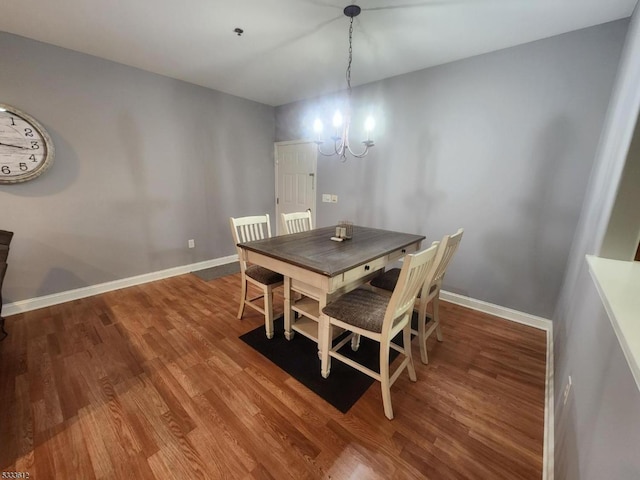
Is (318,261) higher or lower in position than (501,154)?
lower

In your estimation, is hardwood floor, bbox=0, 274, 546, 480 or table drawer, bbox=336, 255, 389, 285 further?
table drawer, bbox=336, 255, 389, 285

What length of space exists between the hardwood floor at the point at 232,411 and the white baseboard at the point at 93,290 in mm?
221

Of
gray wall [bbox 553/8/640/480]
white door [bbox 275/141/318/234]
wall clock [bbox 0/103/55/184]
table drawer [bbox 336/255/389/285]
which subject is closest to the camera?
gray wall [bbox 553/8/640/480]

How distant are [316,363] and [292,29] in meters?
2.68

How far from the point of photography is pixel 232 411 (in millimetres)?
1485

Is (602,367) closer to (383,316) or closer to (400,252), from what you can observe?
(383,316)

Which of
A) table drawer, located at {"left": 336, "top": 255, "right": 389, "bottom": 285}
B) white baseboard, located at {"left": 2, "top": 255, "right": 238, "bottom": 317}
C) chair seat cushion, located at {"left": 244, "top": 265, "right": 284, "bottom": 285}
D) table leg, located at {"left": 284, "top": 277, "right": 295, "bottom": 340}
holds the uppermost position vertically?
table drawer, located at {"left": 336, "top": 255, "right": 389, "bottom": 285}

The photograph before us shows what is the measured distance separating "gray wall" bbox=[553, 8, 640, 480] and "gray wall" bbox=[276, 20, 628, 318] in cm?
24

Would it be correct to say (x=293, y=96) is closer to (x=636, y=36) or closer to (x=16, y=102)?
(x=16, y=102)

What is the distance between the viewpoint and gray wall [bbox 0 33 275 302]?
7.80 feet

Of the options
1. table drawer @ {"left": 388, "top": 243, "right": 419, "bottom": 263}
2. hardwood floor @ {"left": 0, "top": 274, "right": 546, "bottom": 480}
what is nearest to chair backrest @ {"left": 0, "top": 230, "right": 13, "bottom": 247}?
hardwood floor @ {"left": 0, "top": 274, "right": 546, "bottom": 480}

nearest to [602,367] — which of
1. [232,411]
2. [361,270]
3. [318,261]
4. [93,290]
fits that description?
[361,270]

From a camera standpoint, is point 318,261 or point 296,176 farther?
point 296,176

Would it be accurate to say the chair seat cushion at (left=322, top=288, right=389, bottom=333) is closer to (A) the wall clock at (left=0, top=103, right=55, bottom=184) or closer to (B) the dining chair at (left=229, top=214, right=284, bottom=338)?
(B) the dining chair at (left=229, top=214, right=284, bottom=338)
